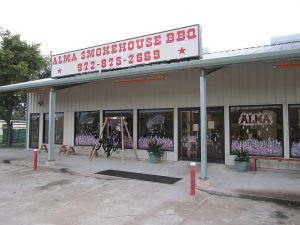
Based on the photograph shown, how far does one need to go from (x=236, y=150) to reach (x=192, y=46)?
3.75 m

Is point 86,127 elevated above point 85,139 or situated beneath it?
elevated above

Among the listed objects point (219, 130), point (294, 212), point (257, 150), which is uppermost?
point (219, 130)

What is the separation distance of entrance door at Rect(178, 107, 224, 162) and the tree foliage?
10812 millimetres

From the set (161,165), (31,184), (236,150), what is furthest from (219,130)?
(31,184)

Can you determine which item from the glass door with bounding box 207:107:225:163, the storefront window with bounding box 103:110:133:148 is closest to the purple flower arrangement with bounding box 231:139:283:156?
the glass door with bounding box 207:107:225:163

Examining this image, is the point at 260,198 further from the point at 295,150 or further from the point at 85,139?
the point at 85,139

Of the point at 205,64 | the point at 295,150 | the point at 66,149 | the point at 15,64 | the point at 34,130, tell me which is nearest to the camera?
the point at 205,64

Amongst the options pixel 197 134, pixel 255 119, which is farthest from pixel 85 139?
pixel 255 119

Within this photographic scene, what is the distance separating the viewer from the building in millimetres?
9641

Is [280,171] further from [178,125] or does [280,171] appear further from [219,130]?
[178,125]

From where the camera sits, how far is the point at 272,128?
1016 cm

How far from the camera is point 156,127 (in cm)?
1249

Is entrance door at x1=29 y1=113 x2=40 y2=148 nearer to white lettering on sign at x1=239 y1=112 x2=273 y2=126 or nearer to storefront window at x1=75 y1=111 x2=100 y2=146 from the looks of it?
storefront window at x1=75 y1=111 x2=100 y2=146

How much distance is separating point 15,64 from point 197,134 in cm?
1237
